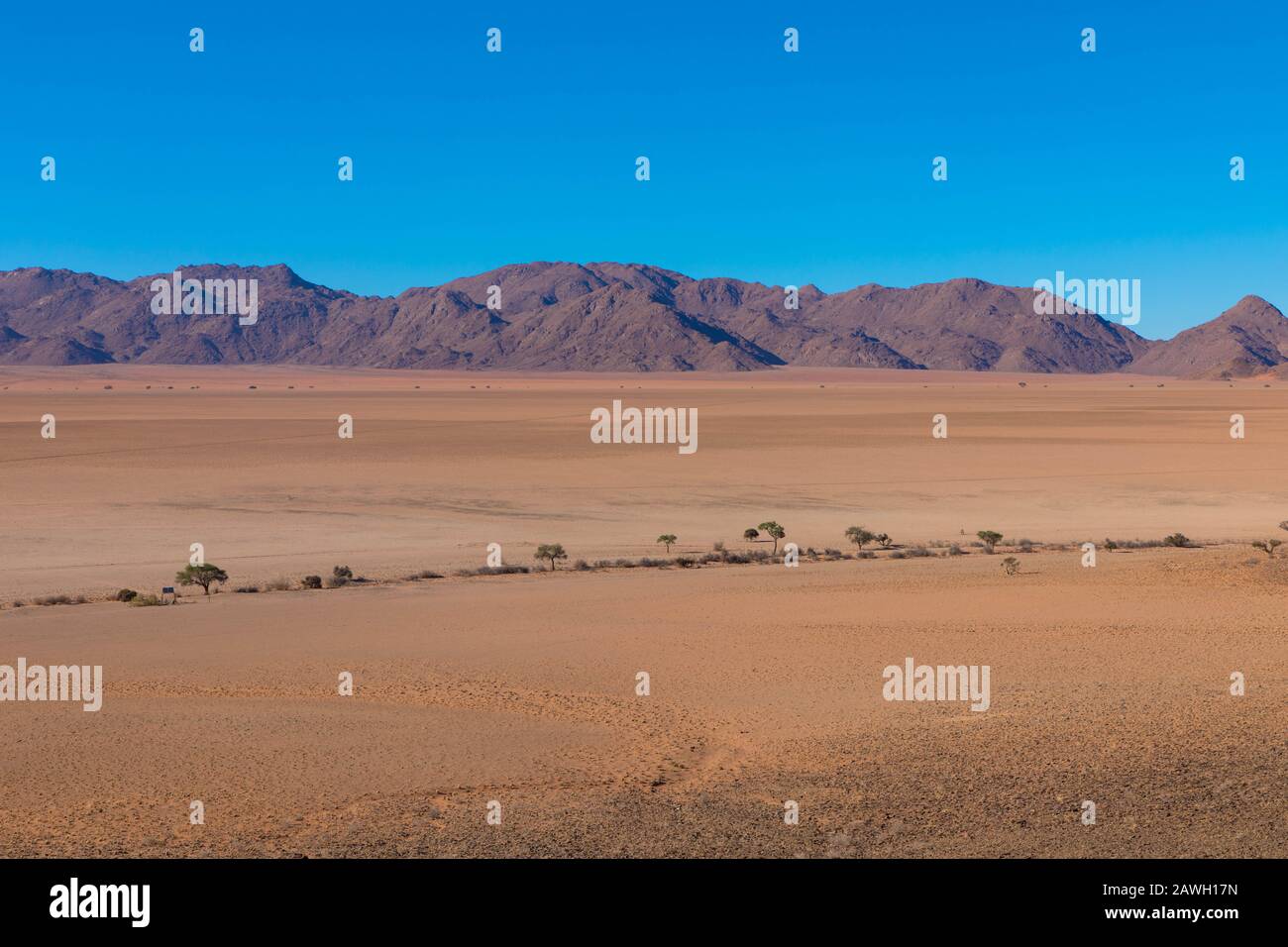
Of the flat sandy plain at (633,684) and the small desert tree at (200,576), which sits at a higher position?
the small desert tree at (200,576)

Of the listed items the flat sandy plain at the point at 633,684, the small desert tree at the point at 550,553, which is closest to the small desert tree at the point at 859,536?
the flat sandy plain at the point at 633,684

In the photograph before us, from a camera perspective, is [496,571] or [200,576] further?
[496,571]

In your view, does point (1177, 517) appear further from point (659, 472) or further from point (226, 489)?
point (226, 489)

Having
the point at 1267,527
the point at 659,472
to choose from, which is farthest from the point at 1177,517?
the point at 659,472

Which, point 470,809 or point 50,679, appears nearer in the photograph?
point 470,809

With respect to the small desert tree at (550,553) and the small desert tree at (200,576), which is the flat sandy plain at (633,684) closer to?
the small desert tree at (200,576)

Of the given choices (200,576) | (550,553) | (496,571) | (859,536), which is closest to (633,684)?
(496,571)

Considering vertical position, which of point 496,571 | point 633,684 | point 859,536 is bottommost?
point 633,684

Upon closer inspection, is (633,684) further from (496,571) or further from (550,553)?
(550,553)
